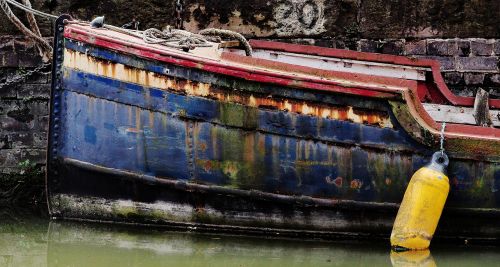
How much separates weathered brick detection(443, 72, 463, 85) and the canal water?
2.20 meters

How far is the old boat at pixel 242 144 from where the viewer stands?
670cm

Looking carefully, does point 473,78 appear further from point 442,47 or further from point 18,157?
point 18,157

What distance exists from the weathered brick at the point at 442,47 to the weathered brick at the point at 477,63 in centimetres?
9

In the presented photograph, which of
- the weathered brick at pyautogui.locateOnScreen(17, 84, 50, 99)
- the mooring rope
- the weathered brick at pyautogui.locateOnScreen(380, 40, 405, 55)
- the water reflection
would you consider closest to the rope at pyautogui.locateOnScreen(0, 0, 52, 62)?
the mooring rope

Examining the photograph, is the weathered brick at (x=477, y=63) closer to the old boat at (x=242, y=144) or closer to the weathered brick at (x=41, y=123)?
the old boat at (x=242, y=144)

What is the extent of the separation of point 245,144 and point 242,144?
0.02 m

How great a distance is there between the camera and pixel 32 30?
8562mm

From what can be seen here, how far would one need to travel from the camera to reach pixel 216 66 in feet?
22.3

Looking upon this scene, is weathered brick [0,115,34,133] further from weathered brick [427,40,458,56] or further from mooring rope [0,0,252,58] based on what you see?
weathered brick [427,40,458,56]

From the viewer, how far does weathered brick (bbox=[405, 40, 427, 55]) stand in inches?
340

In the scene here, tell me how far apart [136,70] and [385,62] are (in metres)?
2.25

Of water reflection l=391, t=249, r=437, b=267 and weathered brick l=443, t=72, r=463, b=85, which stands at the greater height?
weathered brick l=443, t=72, r=463, b=85

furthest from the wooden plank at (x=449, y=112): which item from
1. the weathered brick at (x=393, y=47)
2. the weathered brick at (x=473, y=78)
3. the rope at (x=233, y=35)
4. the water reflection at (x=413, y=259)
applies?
the water reflection at (x=413, y=259)

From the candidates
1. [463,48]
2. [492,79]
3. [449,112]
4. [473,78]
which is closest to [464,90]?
[473,78]
